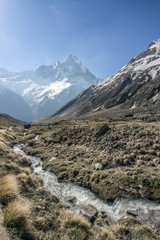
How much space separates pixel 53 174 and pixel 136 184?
1185 cm

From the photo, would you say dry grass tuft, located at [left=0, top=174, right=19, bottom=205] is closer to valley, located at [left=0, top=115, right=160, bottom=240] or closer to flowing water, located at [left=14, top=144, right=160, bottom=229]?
valley, located at [left=0, top=115, right=160, bottom=240]

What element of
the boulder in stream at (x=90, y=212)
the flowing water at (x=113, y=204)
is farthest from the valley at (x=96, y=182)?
the flowing water at (x=113, y=204)

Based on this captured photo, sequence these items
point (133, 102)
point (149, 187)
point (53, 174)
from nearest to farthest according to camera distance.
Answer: point (149, 187) → point (53, 174) → point (133, 102)

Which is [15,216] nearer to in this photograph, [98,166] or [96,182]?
[96,182]

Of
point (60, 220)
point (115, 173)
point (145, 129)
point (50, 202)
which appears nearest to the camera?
point (60, 220)

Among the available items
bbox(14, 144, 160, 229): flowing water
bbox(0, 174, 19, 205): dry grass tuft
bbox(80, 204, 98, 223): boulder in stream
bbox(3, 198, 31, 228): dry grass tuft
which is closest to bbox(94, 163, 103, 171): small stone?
bbox(14, 144, 160, 229): flowing water

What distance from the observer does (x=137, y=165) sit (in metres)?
18.6

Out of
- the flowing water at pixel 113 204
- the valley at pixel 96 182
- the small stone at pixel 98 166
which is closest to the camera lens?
the valley at pixel 96 182

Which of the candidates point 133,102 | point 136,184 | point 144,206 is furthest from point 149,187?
point 133,102

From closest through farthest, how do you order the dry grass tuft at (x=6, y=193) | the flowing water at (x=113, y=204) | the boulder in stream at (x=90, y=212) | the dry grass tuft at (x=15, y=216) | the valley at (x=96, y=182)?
the dry grass tuft at (x=15, y=216)
the dry grass tuft at (x=6, y=193)
the valley at (x=96, y=182)
the boulder in stream at (x=90, y=212)
the flowing water at (x=113, y=204)

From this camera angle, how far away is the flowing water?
36.4 ft

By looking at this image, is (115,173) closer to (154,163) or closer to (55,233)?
(154,163)

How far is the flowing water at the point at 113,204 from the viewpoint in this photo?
437 inches

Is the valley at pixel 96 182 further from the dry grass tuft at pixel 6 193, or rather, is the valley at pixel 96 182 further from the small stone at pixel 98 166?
→ the dry grass tuft at pixel 6 193
